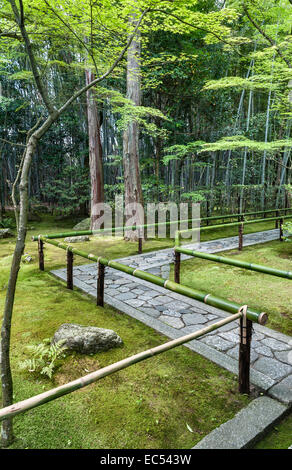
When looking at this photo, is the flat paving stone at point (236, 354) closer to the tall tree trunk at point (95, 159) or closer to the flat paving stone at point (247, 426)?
the flat paving stone at point (247, 426)

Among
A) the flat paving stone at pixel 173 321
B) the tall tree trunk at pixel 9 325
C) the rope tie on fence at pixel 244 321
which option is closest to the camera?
the tall tree trunk at pixel 9 325

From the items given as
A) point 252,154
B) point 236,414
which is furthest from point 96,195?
point 236,414

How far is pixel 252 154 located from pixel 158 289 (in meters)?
9.28

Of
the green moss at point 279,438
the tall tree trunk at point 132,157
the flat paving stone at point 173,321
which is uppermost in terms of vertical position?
the tall tree trunk at point 132,157

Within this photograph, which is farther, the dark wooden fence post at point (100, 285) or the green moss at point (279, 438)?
the dark wooden fence post at point (100, 285)

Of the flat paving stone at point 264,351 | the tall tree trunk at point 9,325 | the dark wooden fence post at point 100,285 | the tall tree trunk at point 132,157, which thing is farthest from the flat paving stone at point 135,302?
the tall tree trunk at point 132,157

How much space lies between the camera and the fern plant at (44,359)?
2229 millimetres

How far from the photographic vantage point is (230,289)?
166 inches

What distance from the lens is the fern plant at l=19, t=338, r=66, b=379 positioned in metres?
2.23

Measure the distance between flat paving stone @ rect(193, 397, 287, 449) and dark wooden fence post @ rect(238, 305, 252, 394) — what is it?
11 centimetres

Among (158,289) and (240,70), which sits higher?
(240,70)

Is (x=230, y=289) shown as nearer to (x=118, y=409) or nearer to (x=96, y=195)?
(x=118, y=409)

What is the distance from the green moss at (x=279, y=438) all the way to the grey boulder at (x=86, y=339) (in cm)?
136

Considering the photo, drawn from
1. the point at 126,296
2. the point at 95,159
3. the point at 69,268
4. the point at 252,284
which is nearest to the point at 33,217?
the point at 95,159
